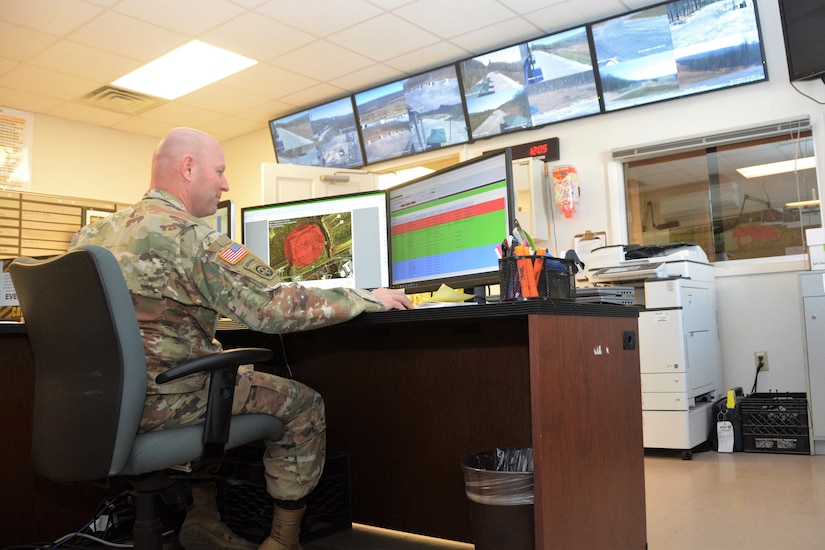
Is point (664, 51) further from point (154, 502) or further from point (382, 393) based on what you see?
point (154, 502)

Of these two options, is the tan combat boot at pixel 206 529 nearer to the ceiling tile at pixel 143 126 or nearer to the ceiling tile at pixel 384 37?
the ceiling tile at pixel 384 37

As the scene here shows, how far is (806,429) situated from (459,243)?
2640mm

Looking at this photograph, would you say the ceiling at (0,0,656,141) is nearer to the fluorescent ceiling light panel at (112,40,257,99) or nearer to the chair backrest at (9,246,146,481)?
the fluorescent ceiling light panel at (112,40,257,99)

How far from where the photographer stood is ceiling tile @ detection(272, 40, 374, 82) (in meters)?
4.66

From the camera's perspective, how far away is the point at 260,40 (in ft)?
14.7

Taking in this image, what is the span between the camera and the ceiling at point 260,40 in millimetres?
4047

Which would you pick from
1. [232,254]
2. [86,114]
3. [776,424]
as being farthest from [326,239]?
[86,114]

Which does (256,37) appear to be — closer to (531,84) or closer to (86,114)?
(531,84)

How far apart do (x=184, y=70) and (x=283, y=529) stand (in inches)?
161

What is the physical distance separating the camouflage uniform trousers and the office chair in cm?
9

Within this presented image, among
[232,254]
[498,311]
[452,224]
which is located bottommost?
[498,311]

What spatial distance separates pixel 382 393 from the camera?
2275 mm

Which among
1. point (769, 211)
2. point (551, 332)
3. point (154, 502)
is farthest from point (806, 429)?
point (154, 502)

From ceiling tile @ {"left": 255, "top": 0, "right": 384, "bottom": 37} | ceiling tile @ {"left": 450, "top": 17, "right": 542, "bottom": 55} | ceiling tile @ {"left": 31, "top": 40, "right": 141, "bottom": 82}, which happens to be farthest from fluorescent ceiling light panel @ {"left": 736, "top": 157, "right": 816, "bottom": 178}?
ceiling tile @ {"left": 31, "top": 40, "right": 141, "bottom": 82}
